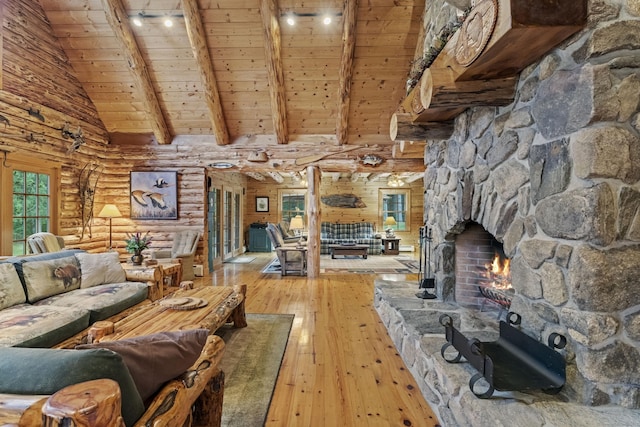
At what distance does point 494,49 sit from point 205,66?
4446 mm

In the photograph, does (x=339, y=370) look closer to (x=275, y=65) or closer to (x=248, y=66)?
(x=275, y=65)

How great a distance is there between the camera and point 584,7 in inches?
55.1

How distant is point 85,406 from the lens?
0.74 meters

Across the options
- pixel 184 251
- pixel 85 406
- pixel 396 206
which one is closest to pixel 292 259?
pixel 184 251

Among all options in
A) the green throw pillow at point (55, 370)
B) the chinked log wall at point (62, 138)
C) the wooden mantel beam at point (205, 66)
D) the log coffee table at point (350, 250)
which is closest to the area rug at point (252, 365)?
the green throw pillow at point (55, 370)

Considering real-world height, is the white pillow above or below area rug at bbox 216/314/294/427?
above

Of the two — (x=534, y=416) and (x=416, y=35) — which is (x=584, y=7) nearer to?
(x=534, y=416)

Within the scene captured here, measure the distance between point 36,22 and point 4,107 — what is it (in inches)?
57.3

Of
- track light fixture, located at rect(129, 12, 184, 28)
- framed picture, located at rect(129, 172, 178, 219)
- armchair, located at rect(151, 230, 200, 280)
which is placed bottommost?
armchair, located at rect(151, 230, 200, 280)

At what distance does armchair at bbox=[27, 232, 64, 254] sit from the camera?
3824mm

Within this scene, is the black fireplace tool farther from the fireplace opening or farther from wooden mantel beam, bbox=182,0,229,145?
wooden mantel beam, bbox=182,0,229,145

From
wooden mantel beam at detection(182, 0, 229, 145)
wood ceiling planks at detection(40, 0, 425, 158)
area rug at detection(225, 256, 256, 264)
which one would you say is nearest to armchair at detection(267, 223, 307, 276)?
area rug at detection(225, 256, 256, 264)

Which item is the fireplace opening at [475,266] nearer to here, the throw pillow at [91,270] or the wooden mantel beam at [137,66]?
the throw pillow at [91,270]

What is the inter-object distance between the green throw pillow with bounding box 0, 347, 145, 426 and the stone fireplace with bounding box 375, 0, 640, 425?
5.11 feet
